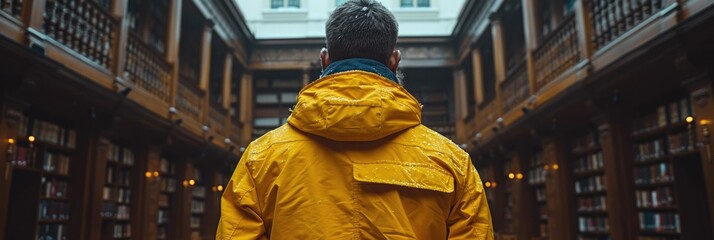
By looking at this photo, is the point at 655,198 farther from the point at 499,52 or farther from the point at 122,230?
the point at 122,230

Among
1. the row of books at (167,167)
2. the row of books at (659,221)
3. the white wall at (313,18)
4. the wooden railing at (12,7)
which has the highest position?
the white wall at (313,18)

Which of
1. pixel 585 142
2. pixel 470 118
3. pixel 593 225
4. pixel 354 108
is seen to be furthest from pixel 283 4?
pixel 354 108

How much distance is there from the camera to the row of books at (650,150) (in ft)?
17.2

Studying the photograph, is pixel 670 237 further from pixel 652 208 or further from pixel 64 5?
pixel 64 5

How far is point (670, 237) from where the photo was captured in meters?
5.18

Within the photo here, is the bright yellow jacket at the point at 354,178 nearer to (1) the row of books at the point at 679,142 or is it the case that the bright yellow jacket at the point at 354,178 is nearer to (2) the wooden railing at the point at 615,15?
(2) the wooden railing at the point at 615,15

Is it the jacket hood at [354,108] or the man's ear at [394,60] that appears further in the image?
the man's ear at [394,60]

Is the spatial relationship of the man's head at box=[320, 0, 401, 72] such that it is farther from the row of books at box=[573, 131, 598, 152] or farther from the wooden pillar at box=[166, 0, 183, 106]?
the wooden pillar at box=[166, 0, 183, 106]

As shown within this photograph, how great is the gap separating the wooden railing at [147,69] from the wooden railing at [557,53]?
4834 millimetres

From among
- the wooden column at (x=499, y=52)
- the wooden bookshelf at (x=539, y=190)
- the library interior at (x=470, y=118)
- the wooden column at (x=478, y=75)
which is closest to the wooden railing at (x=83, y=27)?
the library interior at (x=470, y=118)

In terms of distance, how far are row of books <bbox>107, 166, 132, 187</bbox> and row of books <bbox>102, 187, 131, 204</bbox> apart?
0.26 feet

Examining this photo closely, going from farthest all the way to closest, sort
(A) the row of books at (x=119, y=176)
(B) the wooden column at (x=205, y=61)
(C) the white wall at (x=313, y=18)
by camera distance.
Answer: (C) the white wall at (x=313, y=18) < (B) the wooden column at (x=205, y=61) < (A) the row of books at (x=119, y=176)

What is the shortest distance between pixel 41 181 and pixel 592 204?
582cm

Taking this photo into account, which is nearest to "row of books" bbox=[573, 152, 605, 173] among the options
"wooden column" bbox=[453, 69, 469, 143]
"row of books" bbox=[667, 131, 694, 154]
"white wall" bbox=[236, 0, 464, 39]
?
"row of books" bbox=[667, 131, 694, 154]
